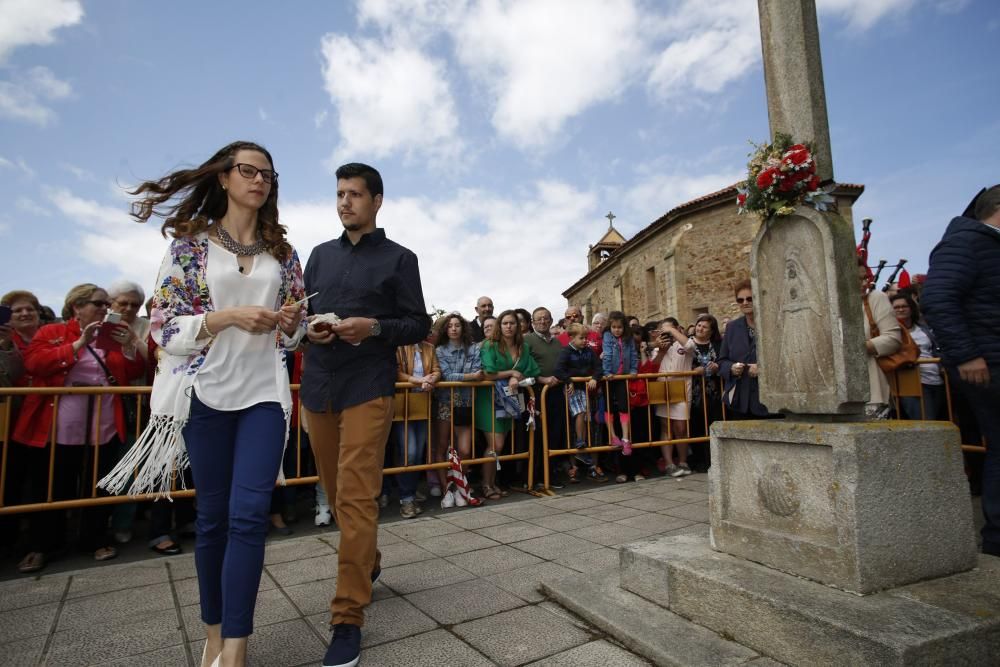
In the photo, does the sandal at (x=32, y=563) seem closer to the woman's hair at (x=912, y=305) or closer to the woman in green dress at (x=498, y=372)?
the woman in green dress at (x=498, y=372)

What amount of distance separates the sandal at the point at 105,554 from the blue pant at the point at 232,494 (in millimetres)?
2730

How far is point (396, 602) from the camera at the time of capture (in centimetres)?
315

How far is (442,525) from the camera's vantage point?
5.04 meters

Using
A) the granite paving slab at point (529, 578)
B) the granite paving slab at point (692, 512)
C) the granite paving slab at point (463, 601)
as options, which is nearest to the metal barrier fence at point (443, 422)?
the granite paving slab at point (692, 512)

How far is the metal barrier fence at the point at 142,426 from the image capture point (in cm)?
430

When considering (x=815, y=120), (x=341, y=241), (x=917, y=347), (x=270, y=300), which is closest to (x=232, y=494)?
(x=270, y=300)

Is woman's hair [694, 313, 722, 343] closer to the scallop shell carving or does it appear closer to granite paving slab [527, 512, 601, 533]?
granite paving slab [527, 512, 601, 533]

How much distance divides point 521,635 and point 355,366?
1.48 m

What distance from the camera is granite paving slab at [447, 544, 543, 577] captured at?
372cm

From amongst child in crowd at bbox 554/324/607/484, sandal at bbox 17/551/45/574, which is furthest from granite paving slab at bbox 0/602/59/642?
child in crowd at bbox 554/324/607/484

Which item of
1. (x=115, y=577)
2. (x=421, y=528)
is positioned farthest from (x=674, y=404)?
(x=115, y=577)

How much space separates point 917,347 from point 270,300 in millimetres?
6238

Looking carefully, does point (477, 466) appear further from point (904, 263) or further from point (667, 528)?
point (904, 263)

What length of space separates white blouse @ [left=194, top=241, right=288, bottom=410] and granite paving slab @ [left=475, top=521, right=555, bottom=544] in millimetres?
2615
